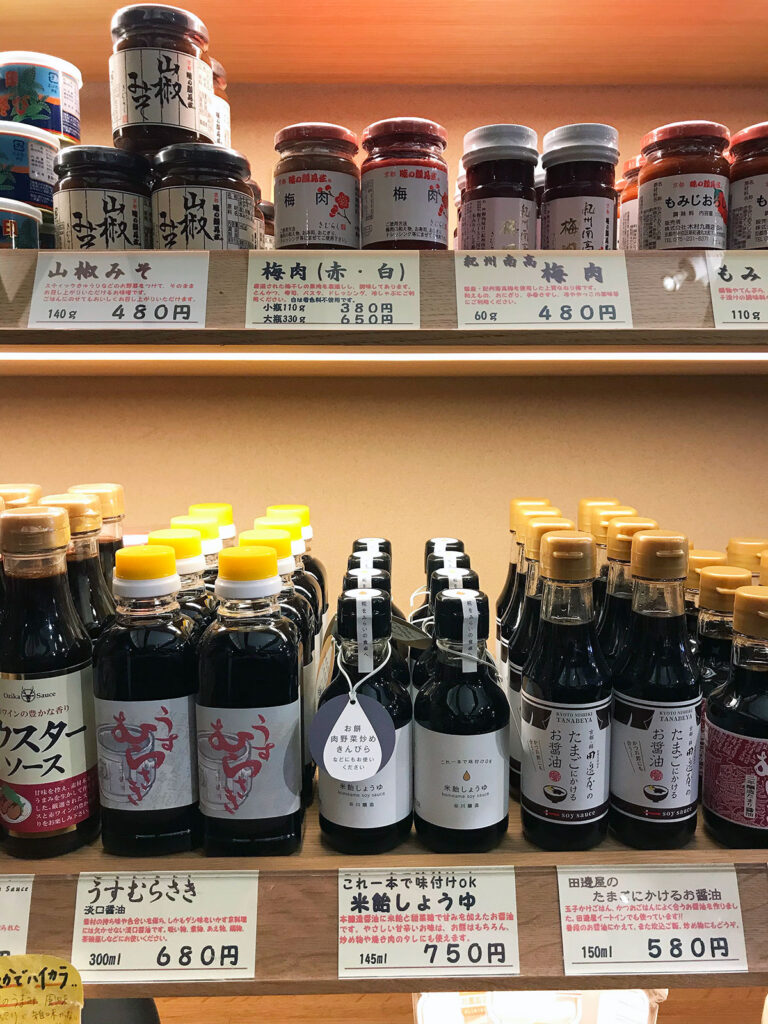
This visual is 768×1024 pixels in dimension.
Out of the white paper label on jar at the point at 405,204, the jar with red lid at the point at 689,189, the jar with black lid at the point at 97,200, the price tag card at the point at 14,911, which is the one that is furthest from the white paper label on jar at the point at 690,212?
the price tag card at the point at 14,911

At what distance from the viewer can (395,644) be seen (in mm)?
907

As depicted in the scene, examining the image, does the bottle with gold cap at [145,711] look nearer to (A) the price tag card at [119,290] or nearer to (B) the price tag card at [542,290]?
(A) the price tag card at [119,290]

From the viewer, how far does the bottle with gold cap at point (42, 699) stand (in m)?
0.73

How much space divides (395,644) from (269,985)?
0.37 metres

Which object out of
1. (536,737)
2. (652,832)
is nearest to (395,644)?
(536,737)

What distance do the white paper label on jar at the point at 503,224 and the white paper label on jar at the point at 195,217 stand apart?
0.89ft

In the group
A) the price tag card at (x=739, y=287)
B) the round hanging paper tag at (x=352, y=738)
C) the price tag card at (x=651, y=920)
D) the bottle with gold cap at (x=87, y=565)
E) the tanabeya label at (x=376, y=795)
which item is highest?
the price tag card at (x=739, y=287)

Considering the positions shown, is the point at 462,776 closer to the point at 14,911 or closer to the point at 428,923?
the point at 428,923

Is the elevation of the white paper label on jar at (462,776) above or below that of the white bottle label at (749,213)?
below

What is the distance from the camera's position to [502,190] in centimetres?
84

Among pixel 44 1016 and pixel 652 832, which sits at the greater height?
pixel 652 832

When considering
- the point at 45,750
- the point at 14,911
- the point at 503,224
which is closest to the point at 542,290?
the point at 503,224

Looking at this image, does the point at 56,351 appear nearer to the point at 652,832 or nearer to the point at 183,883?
the point at 183,883

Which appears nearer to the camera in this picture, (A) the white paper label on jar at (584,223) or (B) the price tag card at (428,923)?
(B) the price tag card at (428,923)
